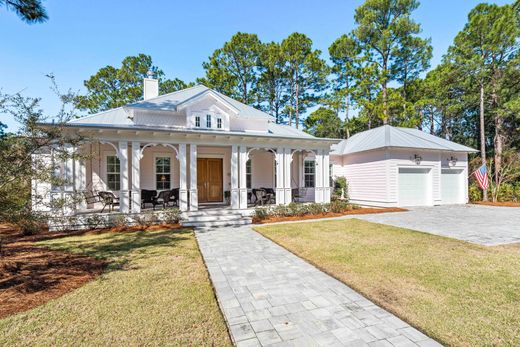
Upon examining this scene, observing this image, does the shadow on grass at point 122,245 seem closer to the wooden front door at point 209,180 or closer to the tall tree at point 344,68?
the wooden front door at point 209,180

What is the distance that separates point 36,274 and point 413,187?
16.8 m

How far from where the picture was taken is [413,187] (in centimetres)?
1471

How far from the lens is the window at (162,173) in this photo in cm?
1216

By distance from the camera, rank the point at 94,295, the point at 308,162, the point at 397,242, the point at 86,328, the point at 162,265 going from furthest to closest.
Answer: the point at 308,162 < the point at 397,242 < the point at 162,265 < the point at 94,295 < the point at 86,328

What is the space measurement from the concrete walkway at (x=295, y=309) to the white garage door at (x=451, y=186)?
15.3 meters

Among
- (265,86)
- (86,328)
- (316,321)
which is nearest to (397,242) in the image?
(316,321)

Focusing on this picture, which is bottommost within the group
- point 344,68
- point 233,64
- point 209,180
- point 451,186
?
point 451,186

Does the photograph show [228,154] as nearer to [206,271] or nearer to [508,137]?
[206,271]

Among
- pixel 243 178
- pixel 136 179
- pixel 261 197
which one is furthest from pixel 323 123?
pixel 136 179

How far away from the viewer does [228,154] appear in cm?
1316

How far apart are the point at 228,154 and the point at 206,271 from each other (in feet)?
29.4

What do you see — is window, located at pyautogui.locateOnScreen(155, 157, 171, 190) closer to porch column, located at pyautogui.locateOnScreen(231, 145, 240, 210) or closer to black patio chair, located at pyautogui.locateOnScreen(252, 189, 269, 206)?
porch column, located at pyautogui.locateOnScreen(231, 145, 240, 210)

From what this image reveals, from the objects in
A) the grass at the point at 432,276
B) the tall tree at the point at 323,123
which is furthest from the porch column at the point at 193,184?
the tall tree at the point at 323,123

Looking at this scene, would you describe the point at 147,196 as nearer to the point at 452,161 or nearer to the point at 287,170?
the point at 287,170
